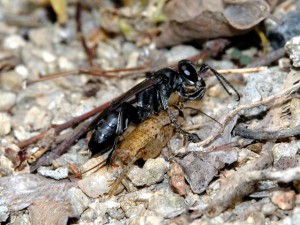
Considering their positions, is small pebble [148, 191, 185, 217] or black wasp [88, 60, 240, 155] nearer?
small pebble [148, 191, 185, 217]

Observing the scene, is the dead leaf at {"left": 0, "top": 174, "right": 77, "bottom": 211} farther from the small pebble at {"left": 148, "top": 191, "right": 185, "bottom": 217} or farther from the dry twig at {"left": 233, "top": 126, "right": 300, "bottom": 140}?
the dry twig at {"left": 233, "top": 126, "right": 300, "bottom": 140}

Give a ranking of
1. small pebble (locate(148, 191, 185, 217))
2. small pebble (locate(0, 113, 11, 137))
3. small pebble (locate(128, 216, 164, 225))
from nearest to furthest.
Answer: small pebble (locate(128, 216, 164, 225))
small pebble (locate(148, 191, 185, 217))
small pebble (locate(0, 113, 11, 137))

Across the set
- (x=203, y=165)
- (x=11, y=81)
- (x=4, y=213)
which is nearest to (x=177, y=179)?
(x=203, y=165)

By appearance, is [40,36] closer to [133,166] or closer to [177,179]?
[133,166]

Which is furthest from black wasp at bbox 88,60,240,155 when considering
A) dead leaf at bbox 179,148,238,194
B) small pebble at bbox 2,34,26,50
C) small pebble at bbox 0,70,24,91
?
small pebble at bbox 2,34,26,50

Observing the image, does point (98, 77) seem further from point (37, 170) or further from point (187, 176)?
point (187, 176)

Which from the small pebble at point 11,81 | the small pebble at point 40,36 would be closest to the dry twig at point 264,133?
the small pebble at point 11,81

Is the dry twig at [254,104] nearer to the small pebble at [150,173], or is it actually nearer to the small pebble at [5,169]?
the small pebble at [150,173]

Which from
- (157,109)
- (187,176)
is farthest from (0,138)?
(187,176)
